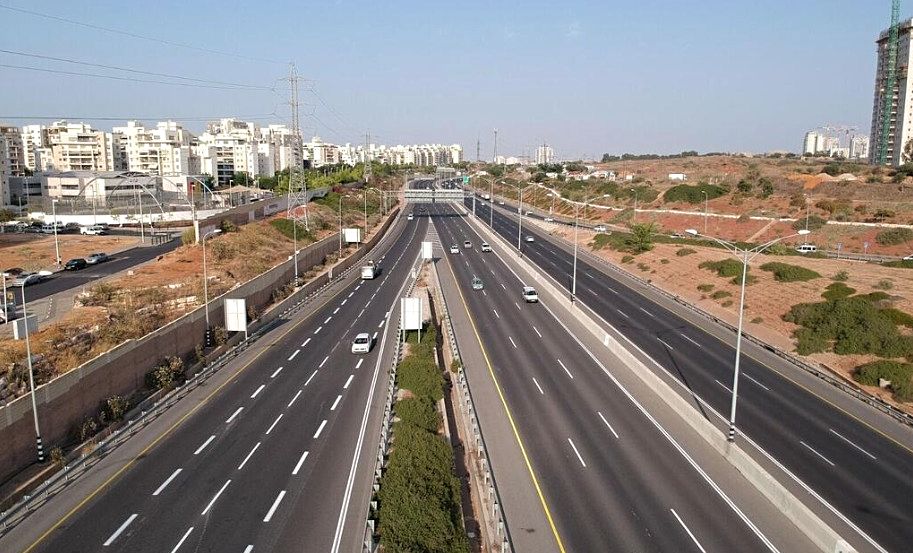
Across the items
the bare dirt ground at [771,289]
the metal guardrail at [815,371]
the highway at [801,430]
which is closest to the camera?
the highway at [801,430]

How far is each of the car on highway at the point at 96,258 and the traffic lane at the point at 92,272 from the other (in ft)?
1.49

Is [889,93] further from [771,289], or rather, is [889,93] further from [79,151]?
[79,151]

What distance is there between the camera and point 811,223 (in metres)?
88.9

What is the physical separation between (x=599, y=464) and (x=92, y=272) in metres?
51.1

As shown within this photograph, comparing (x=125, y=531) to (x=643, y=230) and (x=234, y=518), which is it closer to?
(x=234, y=518)

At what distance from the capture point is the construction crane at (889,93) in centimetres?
15200

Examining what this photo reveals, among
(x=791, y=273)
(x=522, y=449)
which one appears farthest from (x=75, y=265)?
(x=791, y=273)

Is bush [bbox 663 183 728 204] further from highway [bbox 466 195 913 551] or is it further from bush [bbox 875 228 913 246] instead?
highway [bbox 466 195 913 551]

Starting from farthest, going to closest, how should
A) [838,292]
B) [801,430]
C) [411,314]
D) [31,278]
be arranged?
[31,278], [838,292], [411,314], [801,430]

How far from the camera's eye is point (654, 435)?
27156 mm

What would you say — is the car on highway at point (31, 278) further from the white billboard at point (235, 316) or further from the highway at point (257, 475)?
the highway at point (257, 475)

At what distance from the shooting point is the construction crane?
152 metres

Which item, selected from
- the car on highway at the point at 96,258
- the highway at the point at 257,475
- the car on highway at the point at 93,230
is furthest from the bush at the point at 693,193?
the car on highway at the point at 93,230

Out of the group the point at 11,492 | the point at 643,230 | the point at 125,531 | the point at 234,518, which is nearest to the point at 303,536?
the point at 234,518
